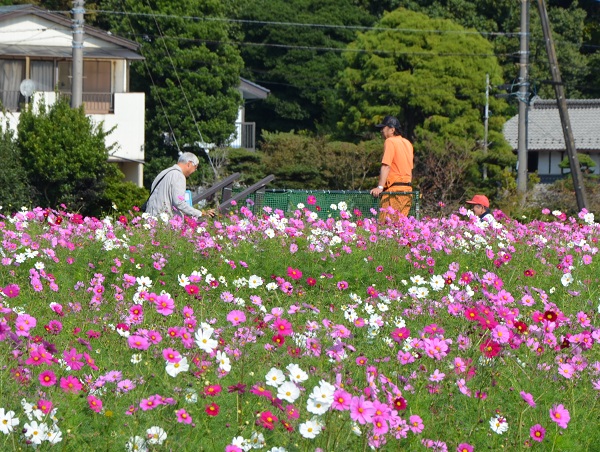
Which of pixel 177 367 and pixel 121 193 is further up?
pixel 177 367

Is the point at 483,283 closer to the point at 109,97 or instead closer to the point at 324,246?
the point at 324,246

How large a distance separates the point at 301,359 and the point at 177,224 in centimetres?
462

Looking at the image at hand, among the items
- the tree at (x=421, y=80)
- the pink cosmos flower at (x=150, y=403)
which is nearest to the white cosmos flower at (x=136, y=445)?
the pink cosmos flower at (x=150, y=403)

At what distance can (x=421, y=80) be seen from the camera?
43500 mm

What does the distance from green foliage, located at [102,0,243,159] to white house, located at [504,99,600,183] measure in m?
23.5

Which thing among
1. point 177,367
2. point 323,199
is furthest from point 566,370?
point 323,199

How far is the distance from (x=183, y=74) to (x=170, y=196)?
105ft

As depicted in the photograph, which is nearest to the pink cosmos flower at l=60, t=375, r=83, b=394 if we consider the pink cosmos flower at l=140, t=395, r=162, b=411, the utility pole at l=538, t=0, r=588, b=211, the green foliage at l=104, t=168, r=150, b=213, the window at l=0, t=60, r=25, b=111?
the pink cosmos flower at l=140, t=395, r=162, b=411

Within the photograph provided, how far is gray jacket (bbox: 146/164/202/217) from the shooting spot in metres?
10.3

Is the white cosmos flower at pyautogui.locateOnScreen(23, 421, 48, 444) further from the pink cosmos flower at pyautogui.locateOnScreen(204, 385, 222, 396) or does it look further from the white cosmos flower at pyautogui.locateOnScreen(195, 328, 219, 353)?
the white cosmos flower at pyautogui.locateOnScreen(195, 328, 219, 353)

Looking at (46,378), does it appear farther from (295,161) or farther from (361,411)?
(295,161)

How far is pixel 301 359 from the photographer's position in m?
4.82

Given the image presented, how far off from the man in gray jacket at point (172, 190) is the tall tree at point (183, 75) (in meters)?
30.2

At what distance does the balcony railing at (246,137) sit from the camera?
48.0m
